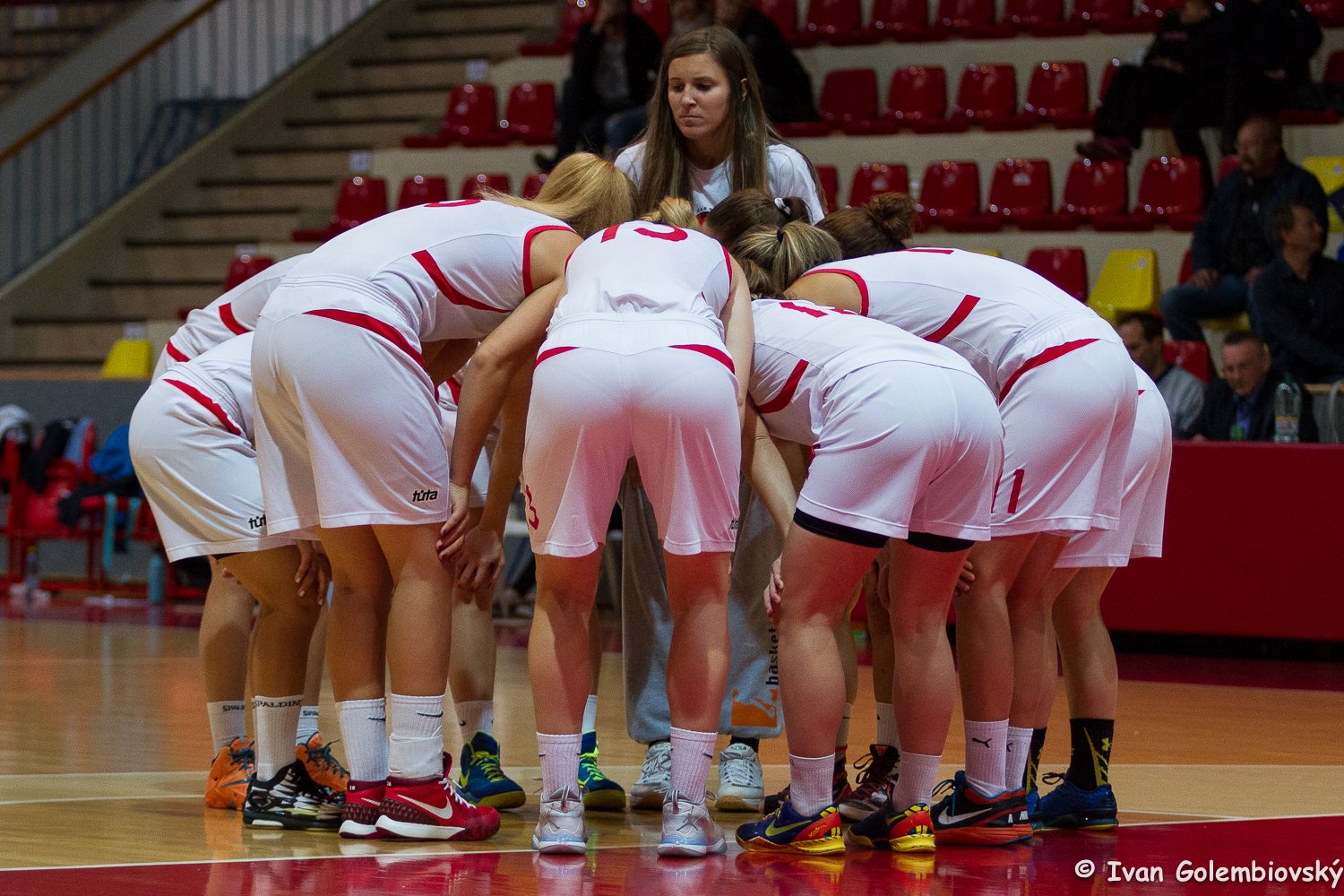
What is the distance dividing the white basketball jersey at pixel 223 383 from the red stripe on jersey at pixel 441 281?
0.67 meters

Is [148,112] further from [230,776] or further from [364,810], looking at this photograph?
[364,810]

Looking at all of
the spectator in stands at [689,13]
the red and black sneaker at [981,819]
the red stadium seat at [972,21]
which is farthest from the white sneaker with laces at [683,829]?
the red stadium seat at [972,21]

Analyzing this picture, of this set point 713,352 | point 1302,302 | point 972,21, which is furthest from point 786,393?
point 972,21

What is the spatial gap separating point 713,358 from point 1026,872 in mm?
1213

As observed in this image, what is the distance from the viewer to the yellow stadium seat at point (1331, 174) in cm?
987

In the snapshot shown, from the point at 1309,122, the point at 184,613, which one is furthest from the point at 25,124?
the point at 1309,122

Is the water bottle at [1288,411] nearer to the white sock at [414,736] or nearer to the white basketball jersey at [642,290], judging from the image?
the white basketball jersey at [642,290]

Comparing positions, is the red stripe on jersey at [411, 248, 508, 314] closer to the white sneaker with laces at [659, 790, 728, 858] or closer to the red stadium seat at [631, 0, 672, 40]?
the white sneaker with laces at [659, 790, 728, 858]

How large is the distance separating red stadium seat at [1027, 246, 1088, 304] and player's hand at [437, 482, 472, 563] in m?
6.73

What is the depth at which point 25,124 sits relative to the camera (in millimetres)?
14672

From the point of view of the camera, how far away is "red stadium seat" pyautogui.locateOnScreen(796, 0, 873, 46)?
11.9 metres

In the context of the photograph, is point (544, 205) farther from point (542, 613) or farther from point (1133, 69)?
point (1133, 69)

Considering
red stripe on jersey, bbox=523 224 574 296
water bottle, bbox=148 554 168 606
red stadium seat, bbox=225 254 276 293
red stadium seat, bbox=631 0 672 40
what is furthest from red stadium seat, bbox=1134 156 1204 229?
red stripe on jersey, bbox=523 224 574 296

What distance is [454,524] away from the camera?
3.80m
